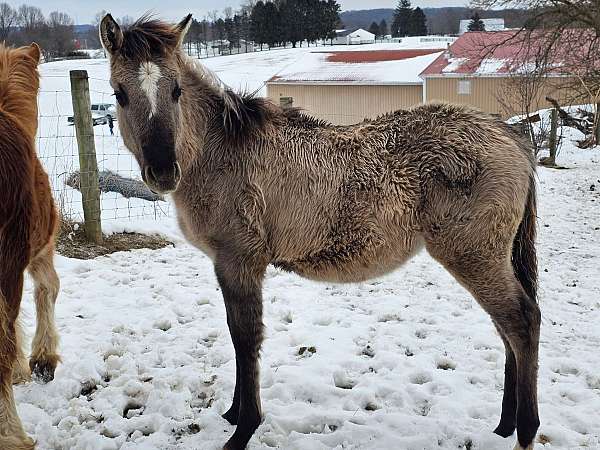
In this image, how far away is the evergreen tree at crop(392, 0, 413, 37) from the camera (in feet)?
294

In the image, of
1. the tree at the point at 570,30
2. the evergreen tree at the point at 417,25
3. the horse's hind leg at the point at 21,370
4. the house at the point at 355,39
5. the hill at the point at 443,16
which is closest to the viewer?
the horse's hind leg at the point at 21,370

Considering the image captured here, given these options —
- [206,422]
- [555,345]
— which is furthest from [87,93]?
[555,345]

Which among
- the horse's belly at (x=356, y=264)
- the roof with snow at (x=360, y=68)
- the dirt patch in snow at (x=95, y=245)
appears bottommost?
the dirt patch in snow at (x=95, y=245)

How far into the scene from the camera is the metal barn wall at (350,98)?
28.8 m

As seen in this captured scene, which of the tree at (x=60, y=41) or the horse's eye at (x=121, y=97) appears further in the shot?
the tree at (x=60, y=41)

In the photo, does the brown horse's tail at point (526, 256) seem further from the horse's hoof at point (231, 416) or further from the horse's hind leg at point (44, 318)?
the horse's hind leg at point (44, 318)

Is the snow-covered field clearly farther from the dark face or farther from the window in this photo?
the window

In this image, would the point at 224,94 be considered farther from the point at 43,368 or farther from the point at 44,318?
the point at 43,368

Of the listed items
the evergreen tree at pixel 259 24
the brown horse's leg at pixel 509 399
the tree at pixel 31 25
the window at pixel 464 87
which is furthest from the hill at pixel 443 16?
the tree at pixel 31 25

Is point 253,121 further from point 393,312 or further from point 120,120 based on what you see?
point 393,312

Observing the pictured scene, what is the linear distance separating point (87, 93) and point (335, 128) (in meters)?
3.93

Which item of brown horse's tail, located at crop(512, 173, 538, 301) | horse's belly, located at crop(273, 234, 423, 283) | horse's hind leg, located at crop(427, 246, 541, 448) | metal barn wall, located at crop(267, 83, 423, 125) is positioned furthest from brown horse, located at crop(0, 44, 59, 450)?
metal barn wall, located at crop(267, 83, 423, 125)

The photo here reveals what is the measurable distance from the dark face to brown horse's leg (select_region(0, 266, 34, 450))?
0.90 meters

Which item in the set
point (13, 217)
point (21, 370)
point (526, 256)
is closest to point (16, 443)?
point (21, 370)
